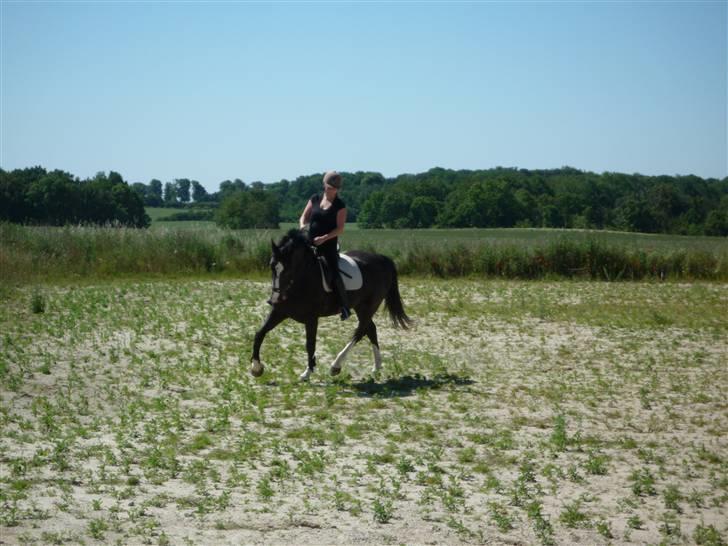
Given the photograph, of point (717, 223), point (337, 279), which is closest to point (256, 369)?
point (337, 279)

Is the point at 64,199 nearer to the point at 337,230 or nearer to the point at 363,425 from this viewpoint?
the point at 337,230

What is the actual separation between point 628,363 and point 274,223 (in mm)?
25988

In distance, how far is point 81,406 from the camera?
31.1 feet

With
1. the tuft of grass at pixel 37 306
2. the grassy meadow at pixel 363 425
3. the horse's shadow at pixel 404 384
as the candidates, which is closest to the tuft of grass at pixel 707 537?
the grassy meadow at pixel 363 425

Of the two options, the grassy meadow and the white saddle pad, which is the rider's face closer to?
the white saddle pad

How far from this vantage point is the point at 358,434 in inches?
335

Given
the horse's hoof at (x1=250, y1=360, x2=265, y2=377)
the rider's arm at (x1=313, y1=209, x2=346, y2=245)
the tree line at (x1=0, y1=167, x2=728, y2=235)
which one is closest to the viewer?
the horse's hoof at (x1=250, y1=360, x2=265, y2=377)

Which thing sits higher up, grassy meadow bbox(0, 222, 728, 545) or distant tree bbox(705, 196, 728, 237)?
distant tree bbox(705, 196, 728, 237)

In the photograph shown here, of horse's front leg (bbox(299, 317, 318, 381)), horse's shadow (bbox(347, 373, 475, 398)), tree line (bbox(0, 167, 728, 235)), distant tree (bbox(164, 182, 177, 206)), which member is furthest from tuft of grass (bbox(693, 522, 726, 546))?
distant tree (bbox(164, 182, 177, 206))

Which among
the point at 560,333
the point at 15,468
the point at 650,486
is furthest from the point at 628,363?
the point at 15,468

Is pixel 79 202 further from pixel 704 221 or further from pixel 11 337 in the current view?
pixel 704 221

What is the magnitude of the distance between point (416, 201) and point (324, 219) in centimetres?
4458

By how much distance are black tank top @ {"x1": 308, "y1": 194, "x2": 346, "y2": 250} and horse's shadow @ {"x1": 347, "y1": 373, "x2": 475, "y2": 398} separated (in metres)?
1.89

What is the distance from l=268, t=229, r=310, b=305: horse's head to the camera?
10.8 m
